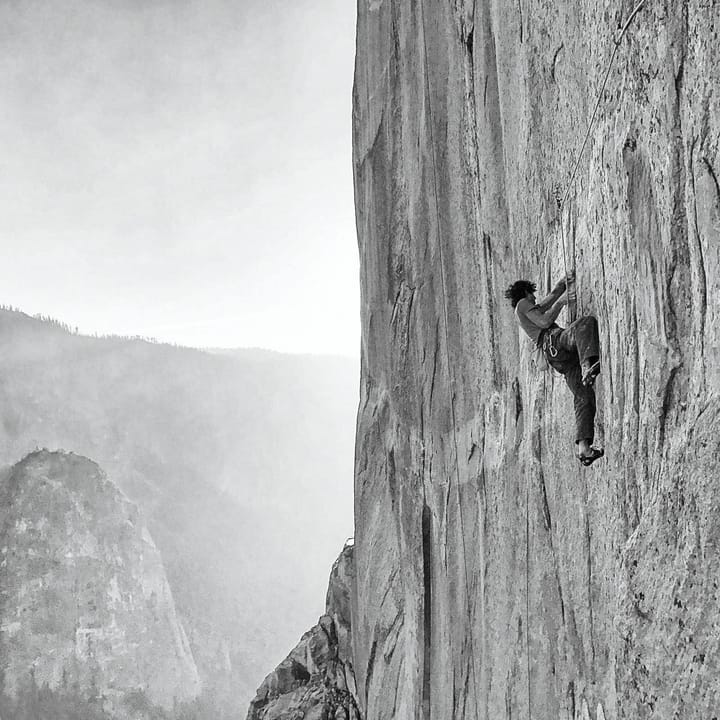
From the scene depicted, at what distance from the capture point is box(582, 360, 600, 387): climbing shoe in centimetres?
482

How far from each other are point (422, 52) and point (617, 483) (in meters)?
7.73

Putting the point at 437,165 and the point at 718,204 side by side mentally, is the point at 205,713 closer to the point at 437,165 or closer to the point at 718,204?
the point at 437,165

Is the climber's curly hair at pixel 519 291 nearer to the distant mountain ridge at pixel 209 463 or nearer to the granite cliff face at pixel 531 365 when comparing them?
the granite cliff face at pixel 531 365

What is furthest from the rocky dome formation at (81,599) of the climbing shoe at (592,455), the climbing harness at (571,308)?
the climbing shoe at (592,455)

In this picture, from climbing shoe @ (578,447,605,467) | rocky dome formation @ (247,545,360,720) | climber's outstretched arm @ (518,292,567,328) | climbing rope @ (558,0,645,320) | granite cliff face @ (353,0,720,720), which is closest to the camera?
granite cliff face @ (353,0,720,720)

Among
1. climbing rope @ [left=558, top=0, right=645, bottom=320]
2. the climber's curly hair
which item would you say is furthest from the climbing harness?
the climber's curly hair

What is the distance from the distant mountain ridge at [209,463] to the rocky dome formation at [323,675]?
4313 cm

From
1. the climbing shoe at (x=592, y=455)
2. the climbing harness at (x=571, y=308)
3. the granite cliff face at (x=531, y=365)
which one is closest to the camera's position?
the granite cliff face at (x=531, y=365)

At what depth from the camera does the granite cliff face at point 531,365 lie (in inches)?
130

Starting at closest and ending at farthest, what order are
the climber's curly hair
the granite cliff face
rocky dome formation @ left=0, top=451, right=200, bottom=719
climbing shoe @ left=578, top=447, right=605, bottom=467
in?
the granite cliff face < climbing shoe @ left=578, top=447, right=605, bottom=467 < the climber's curly hair < rocky dome formation @ left=0, top=451, right=200, bottom=719

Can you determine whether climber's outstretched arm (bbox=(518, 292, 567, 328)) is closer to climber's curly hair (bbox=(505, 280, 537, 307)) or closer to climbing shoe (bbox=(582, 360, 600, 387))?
climber's curly hair (bbox=(505, 280, 537, 307))

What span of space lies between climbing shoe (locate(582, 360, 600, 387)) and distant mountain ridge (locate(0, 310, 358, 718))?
5915cm

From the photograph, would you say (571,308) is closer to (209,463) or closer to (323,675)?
(323,675)

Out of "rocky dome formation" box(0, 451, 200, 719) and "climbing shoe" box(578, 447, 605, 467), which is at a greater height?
"climbing shoe" box(578, 447, 605, 467)
